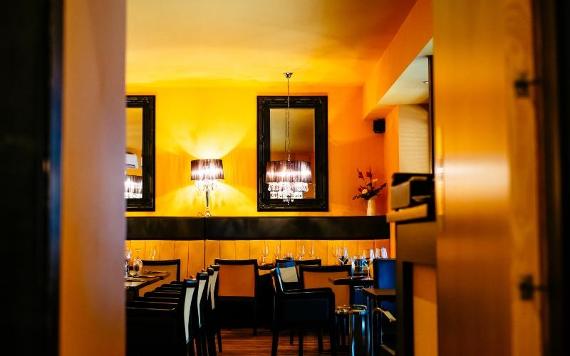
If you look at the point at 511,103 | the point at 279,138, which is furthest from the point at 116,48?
the point at 279,138

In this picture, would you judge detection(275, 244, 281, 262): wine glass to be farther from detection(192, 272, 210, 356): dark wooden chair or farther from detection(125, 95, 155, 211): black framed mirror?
detection(192, 272, 210, 356): dark wooden chair

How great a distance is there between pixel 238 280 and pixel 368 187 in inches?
106

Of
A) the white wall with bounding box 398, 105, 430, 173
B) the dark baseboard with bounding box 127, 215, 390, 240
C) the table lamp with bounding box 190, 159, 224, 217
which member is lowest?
the dark baseboard with bounding box 127, 215, 390, 240

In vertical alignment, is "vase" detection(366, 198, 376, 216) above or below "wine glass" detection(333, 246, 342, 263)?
above

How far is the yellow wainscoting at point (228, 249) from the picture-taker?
942 centimetres

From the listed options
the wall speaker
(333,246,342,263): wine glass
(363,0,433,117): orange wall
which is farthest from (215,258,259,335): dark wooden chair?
the wall speaker

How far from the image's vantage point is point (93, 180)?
238 centimetres

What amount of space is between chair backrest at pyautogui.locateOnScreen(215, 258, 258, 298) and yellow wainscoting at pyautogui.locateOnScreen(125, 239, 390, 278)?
4.99 feet

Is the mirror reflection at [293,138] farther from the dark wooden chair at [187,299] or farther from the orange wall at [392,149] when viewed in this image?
the dark wooden chair at [187,299]

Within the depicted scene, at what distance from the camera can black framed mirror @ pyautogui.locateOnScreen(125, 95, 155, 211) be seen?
9.78m

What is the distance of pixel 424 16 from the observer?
6.23 meters

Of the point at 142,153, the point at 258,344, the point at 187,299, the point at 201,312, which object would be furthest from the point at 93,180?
the point at 142,153

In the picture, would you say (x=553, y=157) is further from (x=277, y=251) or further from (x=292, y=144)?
(x=292, y=144)

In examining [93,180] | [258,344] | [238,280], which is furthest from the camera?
[238,280]
